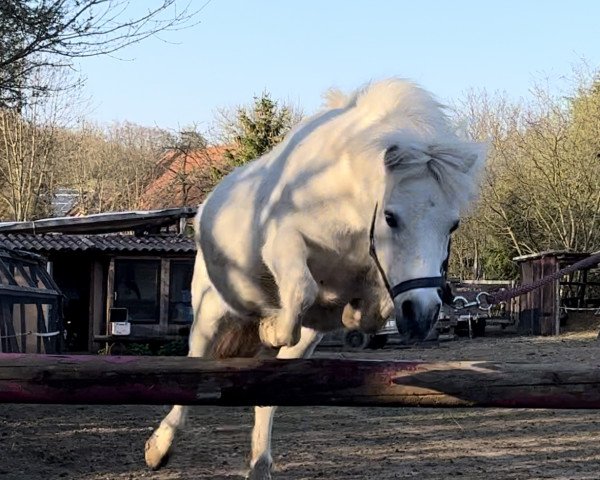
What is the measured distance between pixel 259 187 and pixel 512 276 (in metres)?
25.3

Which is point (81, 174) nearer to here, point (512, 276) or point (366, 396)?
point (512, 276)

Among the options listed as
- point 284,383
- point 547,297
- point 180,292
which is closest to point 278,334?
point 284,383

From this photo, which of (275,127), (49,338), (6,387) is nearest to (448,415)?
(49,338)

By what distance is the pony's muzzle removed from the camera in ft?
8.54

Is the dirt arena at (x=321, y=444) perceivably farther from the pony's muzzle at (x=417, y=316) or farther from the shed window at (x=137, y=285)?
the shed window at (x=137, y=285)

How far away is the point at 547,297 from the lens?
20.5 meters

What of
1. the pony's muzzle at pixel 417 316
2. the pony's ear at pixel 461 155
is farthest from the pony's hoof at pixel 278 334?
the pony's ear at pixel 461 155

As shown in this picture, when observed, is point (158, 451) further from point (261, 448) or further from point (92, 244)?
point (92, 244)

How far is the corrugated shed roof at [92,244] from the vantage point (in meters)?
16.5

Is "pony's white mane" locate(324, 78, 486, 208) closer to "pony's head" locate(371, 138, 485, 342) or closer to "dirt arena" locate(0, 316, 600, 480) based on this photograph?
"pony's head" locate(371, 138, 485, 342)

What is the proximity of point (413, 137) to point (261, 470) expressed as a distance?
2596 millimetres

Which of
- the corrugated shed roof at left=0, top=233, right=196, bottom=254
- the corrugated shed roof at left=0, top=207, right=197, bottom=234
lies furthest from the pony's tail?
the corrugated shed roof at left=0, top=207, right=197, bottom=234

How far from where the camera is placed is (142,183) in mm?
33406

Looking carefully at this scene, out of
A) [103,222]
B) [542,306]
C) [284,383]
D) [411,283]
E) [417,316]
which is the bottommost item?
[542,306]
